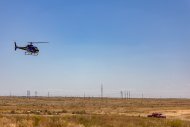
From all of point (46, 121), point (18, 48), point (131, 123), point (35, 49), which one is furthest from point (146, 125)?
point (18, 48)

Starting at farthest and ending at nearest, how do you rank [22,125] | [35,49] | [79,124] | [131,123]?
[35,49]
[131,123]
[79,124]
[22,125]

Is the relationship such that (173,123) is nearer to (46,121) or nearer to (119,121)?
(119,121)

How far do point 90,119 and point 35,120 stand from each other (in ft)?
21.2

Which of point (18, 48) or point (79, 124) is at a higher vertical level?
point (18, 48)

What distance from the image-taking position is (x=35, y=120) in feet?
138

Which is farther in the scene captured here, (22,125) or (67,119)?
(67,119)

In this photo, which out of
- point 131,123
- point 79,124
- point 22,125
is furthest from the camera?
point 131,123

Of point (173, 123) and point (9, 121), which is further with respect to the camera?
point (173, 123)

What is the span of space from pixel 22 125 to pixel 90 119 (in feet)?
29.3

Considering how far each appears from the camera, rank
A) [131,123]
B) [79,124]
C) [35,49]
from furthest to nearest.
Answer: [35,49], [131,123], [79,124]

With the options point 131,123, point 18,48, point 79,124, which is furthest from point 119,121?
point 18,48

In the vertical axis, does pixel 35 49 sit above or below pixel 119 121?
above

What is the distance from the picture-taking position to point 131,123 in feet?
146

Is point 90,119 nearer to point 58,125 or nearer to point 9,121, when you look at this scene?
point 58,125
